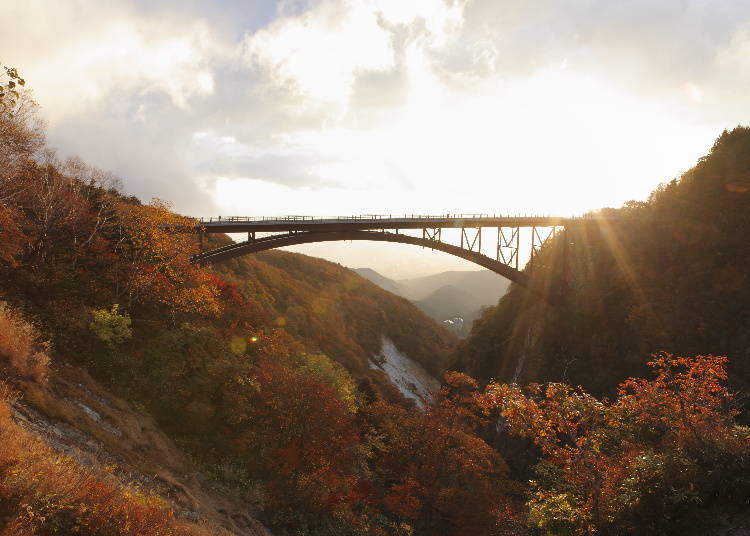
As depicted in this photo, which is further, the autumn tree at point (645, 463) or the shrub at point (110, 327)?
the shrub at point (110, 327)

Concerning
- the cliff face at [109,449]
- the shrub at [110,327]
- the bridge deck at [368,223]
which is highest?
the bridge deck at [368,223]

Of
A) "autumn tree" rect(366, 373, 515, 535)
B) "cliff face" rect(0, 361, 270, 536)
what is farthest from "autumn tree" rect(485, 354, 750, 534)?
"cliff face" rect(0, 361, 270, 536)

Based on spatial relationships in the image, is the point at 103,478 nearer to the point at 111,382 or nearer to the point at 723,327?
the point at 111,382

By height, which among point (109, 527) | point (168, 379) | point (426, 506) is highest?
point (109, 527)

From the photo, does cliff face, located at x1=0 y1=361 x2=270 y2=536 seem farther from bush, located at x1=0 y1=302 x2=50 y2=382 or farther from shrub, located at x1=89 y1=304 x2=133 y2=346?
shrub, located at x1=89 y1=304 x2=133 y2=346

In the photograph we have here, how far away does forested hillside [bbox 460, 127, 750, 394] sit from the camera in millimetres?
30406

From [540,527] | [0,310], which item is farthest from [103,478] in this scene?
[540,527]

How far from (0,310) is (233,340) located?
14.8 meters

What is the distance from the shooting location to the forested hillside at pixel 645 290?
3041cm

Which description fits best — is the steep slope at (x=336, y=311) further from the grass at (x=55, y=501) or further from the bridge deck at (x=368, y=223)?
the grass at (x=55, y=501)

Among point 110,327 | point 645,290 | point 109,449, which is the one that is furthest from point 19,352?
point 645,290

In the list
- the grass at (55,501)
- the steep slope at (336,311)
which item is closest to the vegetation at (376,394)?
the grass at (55,501)

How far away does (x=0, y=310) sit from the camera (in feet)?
51.1

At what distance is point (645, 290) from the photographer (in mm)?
35781
